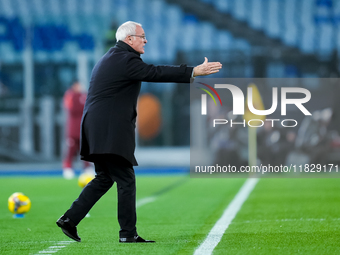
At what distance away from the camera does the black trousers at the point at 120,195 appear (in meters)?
4.11

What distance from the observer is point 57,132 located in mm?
18547

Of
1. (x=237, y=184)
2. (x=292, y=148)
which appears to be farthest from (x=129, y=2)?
(x=237, y=184)

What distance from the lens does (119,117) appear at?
405 cm

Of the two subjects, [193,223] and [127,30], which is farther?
[193,223]

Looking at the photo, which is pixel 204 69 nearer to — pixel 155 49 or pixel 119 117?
pixel 119 117

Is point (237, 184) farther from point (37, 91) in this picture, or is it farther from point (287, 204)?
point (37, 91)

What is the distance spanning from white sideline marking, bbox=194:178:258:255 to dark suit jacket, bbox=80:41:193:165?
74cm

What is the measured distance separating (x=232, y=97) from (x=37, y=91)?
7.49 m

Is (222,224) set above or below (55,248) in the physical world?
below

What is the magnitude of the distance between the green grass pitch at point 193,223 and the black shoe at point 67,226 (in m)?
0.09

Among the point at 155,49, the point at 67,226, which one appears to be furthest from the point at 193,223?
the point at 155,49

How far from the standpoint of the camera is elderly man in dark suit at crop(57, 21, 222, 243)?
13.1 feet

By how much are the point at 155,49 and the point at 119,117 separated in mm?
16297

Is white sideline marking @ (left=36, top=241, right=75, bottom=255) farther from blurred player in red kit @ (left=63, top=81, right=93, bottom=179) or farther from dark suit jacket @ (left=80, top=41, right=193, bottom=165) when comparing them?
blurred player in red kit @ (left=63, top=81, right=93, bottom=179)
